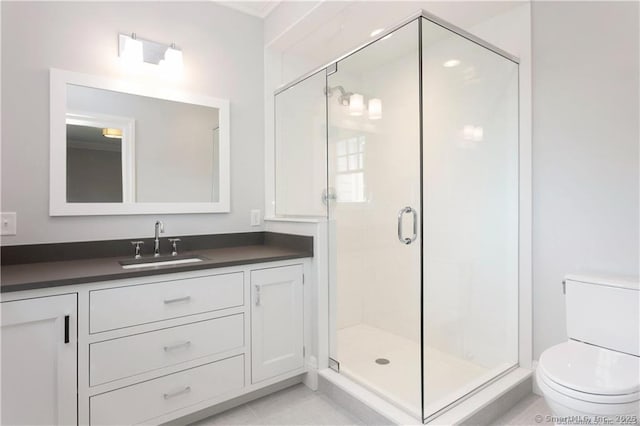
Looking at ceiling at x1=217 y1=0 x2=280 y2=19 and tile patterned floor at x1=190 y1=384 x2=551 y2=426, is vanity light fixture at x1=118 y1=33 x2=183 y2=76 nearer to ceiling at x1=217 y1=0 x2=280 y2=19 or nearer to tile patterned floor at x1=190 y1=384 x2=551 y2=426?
ceiling at x1=217 y1=0 x2=280 y2=19

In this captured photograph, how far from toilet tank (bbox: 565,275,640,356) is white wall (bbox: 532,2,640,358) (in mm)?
172

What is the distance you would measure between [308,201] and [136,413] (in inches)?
61.4

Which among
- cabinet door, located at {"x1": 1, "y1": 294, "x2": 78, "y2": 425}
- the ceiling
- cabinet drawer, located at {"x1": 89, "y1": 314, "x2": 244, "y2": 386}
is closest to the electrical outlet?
cabinet drawer, located at {"x1": 89, "y1": 314, "x2": 244, "y2": 386}

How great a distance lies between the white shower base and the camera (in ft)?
5.90

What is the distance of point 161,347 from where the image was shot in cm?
165

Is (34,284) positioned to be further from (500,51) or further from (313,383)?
(500,51)

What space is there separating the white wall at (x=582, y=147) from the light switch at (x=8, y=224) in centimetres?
289

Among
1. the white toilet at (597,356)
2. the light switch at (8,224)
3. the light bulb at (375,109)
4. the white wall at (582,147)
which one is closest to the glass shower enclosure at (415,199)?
the light bulb at (375,109)

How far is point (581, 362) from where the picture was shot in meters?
1.51

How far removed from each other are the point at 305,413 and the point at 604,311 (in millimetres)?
1587

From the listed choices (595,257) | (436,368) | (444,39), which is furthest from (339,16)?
(436,368)

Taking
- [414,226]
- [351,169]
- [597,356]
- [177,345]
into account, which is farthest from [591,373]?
[177,345]

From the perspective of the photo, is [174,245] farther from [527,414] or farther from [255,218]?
[527,414]

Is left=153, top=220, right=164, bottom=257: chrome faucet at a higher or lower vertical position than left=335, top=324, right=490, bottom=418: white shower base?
higher
